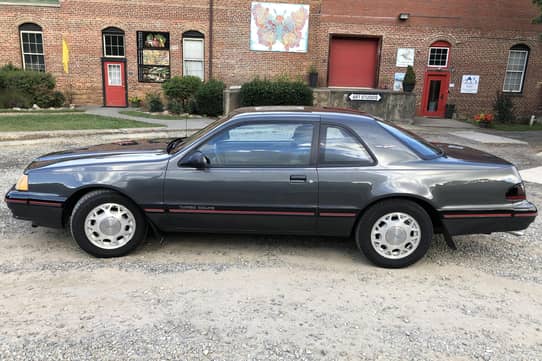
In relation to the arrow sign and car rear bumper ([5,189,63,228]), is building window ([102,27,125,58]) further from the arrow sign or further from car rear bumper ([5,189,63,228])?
car rear bumper ([5,189,63,228])

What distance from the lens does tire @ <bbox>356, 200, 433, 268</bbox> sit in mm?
4027

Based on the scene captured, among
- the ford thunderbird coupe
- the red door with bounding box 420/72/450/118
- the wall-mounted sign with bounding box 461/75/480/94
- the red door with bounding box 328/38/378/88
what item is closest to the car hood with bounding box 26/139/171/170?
the ford thunderbird coupe

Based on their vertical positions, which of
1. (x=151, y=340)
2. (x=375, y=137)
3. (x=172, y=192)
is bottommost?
(x=151, y=340)

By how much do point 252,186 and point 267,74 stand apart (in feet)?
58.8

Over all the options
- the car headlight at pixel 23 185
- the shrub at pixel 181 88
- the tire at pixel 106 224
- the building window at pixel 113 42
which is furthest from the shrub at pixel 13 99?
the tire at pixel 106 224

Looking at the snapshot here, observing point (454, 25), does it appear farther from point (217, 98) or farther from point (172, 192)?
point (172, 192)

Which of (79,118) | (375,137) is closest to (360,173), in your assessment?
(375,137)

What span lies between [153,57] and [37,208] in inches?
708

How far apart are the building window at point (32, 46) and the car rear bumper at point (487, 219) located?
21332mm

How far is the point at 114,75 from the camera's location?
20828mm

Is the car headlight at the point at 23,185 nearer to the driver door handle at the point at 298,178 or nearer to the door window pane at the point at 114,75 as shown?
the driver door handle at the point at 298,178

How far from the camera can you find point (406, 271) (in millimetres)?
4117

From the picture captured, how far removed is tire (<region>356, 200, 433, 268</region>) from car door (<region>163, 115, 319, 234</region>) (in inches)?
20.8

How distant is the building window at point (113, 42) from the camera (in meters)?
20.2
